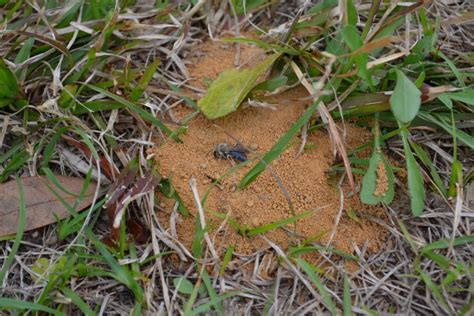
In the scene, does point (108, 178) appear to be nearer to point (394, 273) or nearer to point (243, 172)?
point (243, 172)

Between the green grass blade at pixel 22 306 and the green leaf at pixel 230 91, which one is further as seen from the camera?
the green leaf at pixel 230 91

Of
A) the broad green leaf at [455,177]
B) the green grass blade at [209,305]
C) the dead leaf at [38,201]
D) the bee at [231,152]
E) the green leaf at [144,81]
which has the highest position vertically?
the green leaf at [144,81]

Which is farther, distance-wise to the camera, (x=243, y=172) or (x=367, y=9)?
(x=367, y=9)

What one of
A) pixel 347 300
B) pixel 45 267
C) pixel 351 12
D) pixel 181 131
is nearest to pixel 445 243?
pixel 347 300

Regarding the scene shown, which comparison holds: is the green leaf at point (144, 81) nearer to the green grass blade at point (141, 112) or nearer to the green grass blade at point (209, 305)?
the green grass blade at point (141, 112)

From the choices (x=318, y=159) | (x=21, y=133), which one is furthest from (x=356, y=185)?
(x=21, y=133)

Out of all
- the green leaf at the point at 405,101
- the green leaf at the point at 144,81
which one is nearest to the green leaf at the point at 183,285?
the green leaf at the point at 144,81

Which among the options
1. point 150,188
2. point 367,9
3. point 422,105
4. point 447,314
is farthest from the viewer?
point 367,9

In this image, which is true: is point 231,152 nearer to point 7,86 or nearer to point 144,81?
point 144,81
